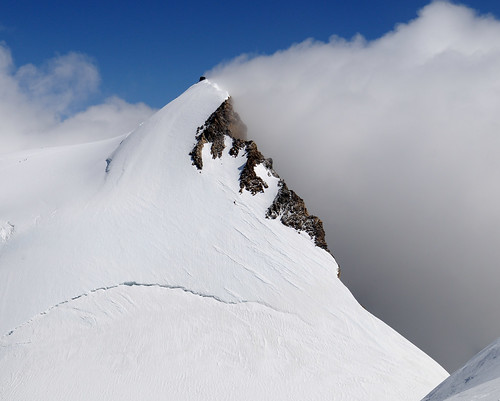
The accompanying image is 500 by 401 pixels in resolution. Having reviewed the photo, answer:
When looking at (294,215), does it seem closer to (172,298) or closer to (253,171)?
(253,171)

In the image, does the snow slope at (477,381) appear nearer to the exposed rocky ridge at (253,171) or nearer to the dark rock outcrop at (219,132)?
the exposed rocky ridge at (253,171)

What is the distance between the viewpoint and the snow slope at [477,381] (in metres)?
11.9

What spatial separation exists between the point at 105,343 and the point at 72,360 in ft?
7.80

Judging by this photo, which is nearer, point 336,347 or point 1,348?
point 1,348

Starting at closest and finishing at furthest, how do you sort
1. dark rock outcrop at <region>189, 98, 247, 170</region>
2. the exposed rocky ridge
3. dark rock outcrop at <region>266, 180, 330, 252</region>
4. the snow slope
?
the snow slope < dark rock outcrop at <region>266, 180, 330, 252</region> < the exposed rocky ridge < dark rock outcrop at <region>189, 98, 247, 170</region>

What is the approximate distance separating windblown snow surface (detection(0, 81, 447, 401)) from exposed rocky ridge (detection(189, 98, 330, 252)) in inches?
36.0

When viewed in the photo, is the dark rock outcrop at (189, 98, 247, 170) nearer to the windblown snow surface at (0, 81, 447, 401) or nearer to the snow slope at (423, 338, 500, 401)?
the windblown snow surface at (0, 81, 447, 401)

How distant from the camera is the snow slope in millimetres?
11922

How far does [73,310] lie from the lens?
31891 mm

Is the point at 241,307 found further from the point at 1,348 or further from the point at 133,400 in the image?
the point at 1,348

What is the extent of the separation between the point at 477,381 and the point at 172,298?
24.4 m

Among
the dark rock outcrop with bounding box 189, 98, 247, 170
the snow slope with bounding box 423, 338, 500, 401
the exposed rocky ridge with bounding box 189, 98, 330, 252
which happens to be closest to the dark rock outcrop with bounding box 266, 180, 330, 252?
the exposed rocky ridge with bounding box 189, 98, 330, 252

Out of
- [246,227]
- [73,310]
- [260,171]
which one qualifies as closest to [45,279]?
[73,310]

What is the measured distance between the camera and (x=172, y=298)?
112 ft
